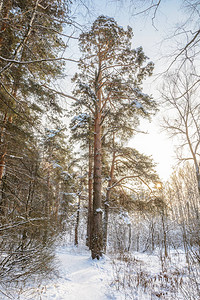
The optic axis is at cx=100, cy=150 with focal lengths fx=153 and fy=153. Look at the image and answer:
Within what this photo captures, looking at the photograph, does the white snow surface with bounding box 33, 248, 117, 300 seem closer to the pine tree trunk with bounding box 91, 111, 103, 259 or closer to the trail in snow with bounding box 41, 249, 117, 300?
the trail in snow with bounding box 41, 249, 117, 300

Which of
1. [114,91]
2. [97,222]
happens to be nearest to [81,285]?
[97,222]

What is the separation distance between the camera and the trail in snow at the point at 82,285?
3.58 m

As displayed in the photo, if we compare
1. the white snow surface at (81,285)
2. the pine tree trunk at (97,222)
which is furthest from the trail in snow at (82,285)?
the pine tree trunk at (97,222)

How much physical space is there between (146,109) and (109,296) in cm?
785

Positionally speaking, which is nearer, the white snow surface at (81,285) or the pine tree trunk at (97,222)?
the white snow surface at (81,285)

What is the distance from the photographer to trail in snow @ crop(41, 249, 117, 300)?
3.58 m

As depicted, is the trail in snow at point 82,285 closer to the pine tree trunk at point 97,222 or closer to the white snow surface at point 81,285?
the white snow surface at point 81,285

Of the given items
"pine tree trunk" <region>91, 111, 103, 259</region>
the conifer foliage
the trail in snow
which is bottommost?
the trail in snow

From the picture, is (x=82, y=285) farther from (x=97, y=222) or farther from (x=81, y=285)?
(x=97, y=222)

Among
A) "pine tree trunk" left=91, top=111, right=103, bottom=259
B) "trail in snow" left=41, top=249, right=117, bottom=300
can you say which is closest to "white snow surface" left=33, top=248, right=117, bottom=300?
"trail in snow" left=41, top=249, right=117, bottom=300

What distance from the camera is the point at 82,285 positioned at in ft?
14.2

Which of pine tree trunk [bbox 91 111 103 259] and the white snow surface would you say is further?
pine tree trunk [bbox 91 111 103 259]

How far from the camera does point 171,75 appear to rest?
2766 millimetres

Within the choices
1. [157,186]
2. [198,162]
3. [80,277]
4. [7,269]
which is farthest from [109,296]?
[198,162]
